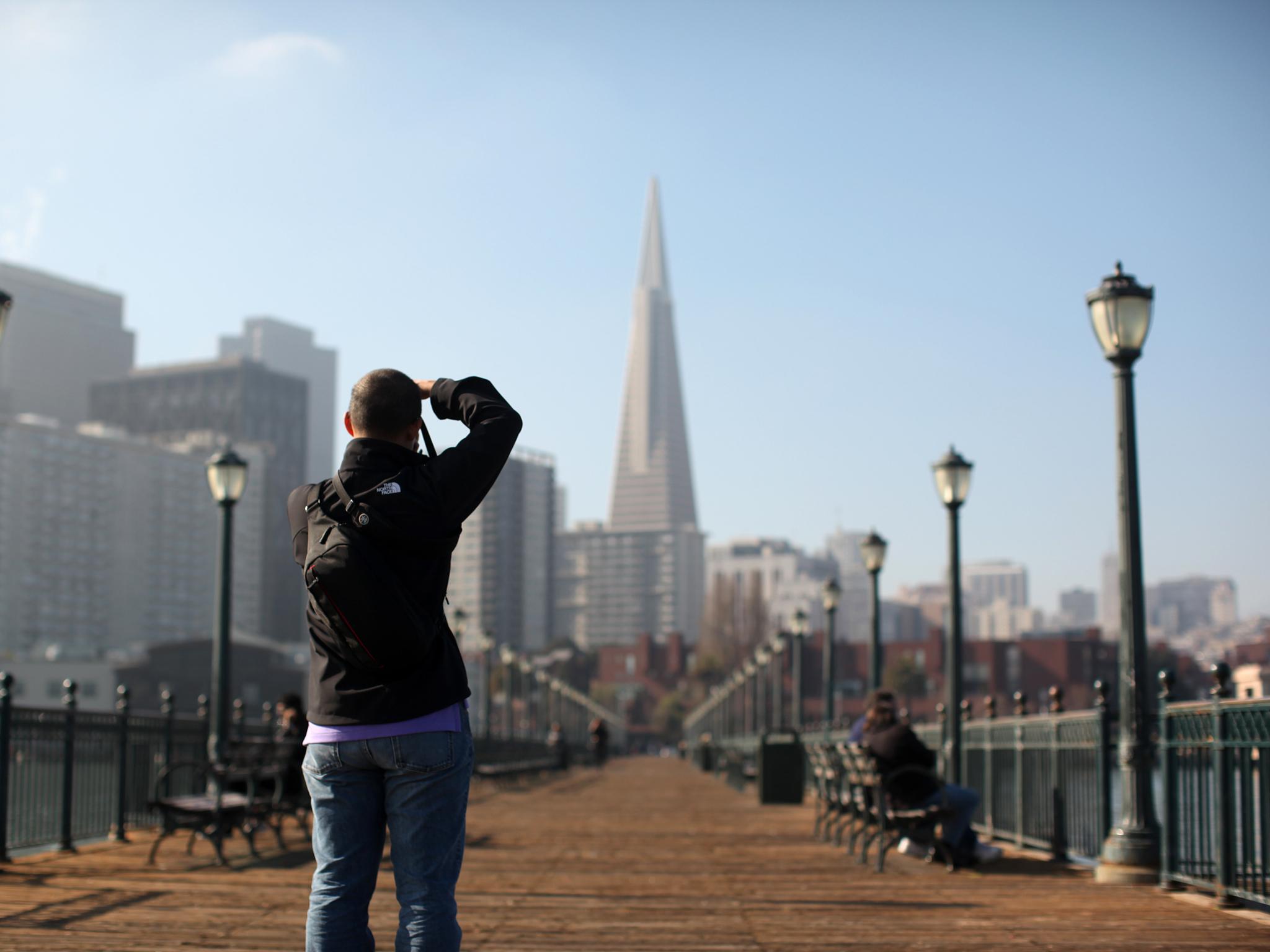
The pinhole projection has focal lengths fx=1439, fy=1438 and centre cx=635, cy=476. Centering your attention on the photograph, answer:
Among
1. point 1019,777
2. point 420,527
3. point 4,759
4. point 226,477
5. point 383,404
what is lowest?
point 1019,777

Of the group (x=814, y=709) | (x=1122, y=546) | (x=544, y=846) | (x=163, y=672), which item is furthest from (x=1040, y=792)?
(x=163, y=672)

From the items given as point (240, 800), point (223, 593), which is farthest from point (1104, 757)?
point (223, 593)

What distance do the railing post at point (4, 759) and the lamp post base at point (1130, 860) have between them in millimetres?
8042

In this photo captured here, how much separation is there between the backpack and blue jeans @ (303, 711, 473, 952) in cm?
23

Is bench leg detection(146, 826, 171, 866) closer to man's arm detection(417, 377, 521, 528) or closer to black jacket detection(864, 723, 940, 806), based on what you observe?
black jacket detection(864, 723, 940, 806)

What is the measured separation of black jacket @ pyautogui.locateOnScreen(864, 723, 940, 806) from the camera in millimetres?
11070

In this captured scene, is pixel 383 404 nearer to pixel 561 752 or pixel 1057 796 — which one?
pixel 1057 796

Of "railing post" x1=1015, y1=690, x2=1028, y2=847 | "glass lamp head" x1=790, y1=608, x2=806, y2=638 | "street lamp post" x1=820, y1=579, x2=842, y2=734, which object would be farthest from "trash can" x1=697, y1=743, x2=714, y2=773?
"railing post" x1=1015, y1=690, x2=1028, y2=847

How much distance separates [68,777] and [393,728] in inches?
364

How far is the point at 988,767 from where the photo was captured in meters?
14.9

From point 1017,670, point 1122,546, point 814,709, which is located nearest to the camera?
point 1122,546

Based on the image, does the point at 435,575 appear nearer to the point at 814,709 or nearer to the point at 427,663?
the point at 427,663

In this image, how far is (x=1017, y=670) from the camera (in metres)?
132

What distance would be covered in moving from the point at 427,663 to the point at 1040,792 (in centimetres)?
1003
